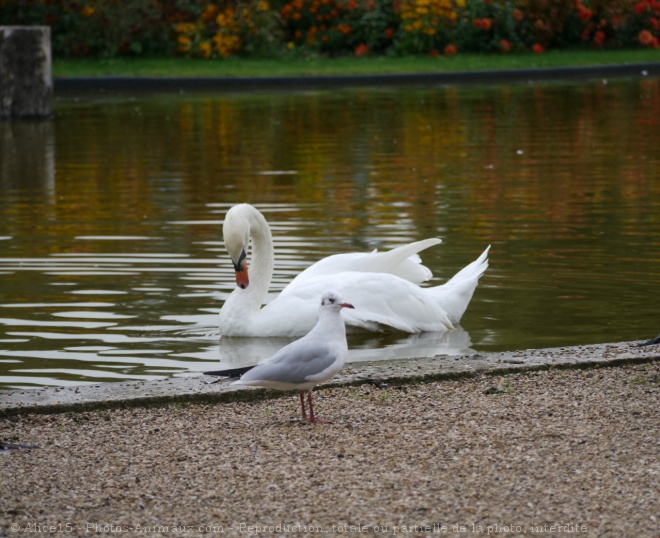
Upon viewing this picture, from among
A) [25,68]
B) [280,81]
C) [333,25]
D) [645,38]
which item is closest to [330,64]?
[280,81]

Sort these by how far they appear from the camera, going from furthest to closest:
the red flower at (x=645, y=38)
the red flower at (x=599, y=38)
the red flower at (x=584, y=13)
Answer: the red flower at (x=645, y=38) → the red flower at (x=599, y=38) → the red flower at (x=584, y=13)

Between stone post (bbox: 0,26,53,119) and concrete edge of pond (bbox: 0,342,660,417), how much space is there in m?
13.6

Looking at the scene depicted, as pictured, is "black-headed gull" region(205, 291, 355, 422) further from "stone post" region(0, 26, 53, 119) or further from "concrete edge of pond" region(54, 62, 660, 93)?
"concrete edge of pond" region(54, 62, 660, 93)

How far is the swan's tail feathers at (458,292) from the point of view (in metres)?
8.02

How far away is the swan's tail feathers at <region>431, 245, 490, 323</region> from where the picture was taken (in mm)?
8016

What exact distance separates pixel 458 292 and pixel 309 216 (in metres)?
3.65

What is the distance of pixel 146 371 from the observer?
6965mm

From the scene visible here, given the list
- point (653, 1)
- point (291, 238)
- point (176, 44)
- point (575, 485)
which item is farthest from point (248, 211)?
point (653, 1)

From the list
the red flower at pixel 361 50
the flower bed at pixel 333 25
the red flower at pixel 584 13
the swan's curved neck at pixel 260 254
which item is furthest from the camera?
the red flower at pixel 361 50

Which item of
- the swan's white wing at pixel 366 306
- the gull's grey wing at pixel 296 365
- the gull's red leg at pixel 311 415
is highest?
the gull's grey wing at pixel 296 365

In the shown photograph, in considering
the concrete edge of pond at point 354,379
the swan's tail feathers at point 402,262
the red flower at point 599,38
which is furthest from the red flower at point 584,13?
the concrete edge of pond at point 354,379

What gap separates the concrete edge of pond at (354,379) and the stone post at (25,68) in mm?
13584

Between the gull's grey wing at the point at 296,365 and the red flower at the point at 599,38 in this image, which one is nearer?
the gull's grey wing at the point at 296,365

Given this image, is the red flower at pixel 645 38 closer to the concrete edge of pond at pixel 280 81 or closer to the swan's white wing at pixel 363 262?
the concrete edge of pond at pixel 280 81
